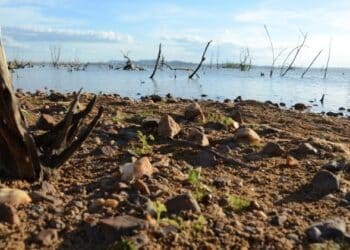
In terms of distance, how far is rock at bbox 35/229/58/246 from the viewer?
356 cm

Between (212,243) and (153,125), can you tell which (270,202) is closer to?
(212,243)

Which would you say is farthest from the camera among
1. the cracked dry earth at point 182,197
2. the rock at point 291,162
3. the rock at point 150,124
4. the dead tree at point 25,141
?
the rock at point 150,124

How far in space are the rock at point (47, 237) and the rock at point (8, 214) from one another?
0.28m

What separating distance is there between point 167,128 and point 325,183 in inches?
91.2

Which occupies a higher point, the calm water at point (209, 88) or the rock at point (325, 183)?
the rock at point (325, 183)

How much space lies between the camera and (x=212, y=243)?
12.1ft

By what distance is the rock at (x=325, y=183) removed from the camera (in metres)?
4.88

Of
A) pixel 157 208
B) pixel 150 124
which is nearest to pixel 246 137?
pixel 150 124

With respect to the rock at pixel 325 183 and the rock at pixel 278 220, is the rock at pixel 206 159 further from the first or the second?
the rock at pixel 278 220

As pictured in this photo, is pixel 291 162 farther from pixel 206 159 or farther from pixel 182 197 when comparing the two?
pixel 182 197

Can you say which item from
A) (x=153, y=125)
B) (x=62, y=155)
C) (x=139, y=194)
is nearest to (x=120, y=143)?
(x=153, y=125)

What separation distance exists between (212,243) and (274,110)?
8.29 m

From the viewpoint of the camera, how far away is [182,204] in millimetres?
4098

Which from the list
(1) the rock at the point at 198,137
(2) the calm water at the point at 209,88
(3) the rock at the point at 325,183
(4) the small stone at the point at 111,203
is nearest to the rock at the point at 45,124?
(1) the rock at the point at 198,137
